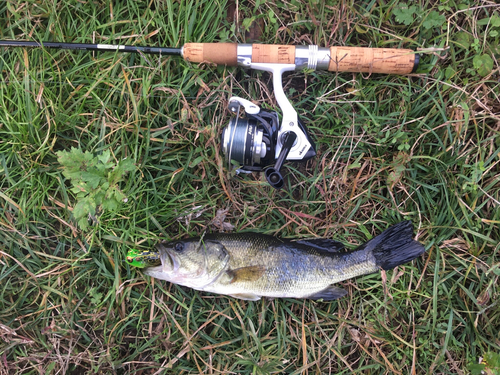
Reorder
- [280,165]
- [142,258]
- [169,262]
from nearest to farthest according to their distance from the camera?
[280,165] < [169,262] < [142,258]

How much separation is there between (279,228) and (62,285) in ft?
6.70

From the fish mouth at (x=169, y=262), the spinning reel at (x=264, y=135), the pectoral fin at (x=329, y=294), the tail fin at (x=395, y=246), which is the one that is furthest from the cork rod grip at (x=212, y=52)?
the pectoral fin at (x=329, y=294)

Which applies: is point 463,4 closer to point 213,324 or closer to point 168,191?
point 168,191

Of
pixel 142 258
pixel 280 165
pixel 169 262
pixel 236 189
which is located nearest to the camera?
pixel 280 165

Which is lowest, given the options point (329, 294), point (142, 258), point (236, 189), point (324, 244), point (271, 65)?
point (329, 294)

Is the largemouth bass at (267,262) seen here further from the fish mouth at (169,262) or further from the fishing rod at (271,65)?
the fishing rod at (271,65)

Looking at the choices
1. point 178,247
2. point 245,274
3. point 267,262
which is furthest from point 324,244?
point 178,247

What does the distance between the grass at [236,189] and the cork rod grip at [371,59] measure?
0.63ft

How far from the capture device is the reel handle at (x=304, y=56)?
9.66 ft

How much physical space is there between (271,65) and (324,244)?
1639 millimetres

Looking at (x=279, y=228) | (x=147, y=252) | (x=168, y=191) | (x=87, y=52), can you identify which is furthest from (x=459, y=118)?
(x=87, y=52)

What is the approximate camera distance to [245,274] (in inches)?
111

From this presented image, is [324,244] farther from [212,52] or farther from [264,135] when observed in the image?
[212,52]

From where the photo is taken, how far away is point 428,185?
124 inches
